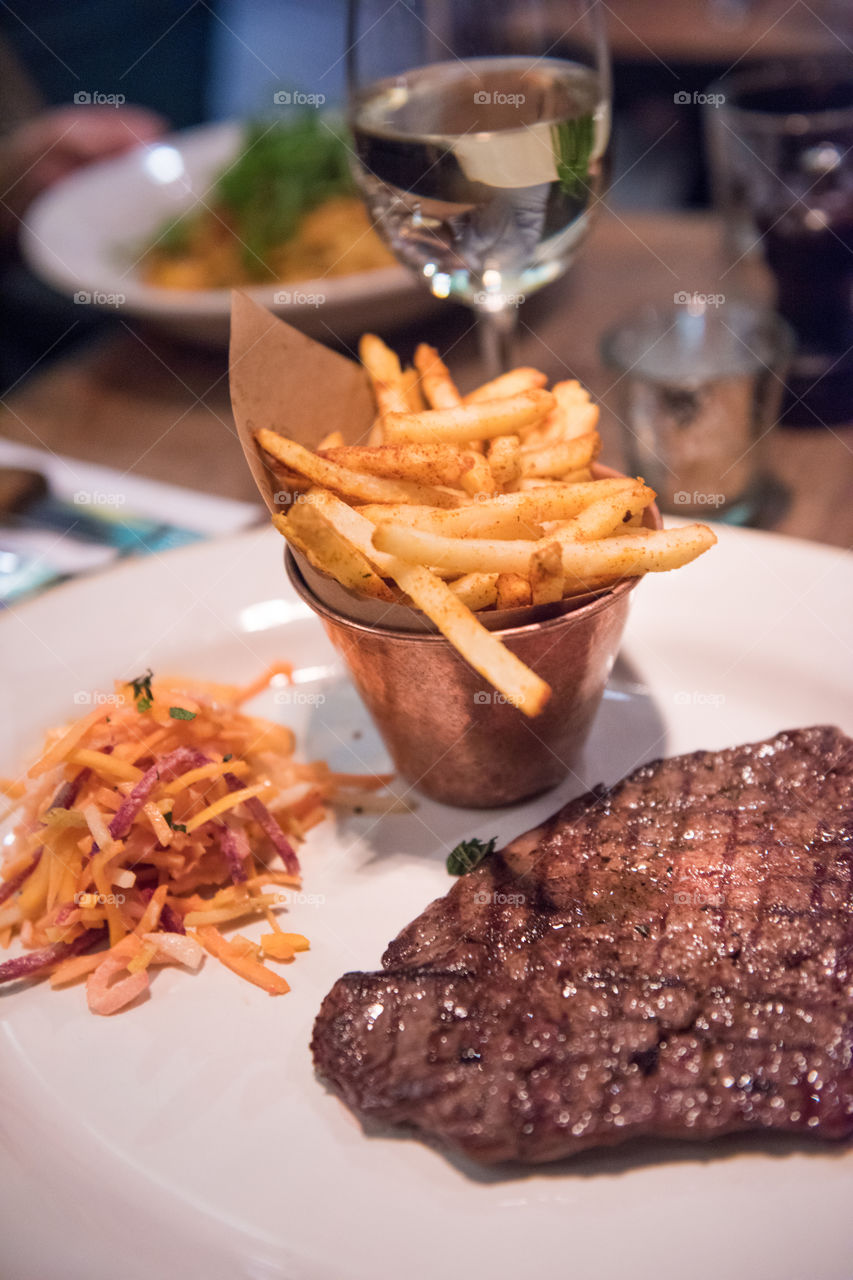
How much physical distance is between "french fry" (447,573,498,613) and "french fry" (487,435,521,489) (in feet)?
0.90

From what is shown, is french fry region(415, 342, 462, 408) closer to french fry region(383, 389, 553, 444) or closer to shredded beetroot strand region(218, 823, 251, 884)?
french fry region(383, 389, 553, 444)

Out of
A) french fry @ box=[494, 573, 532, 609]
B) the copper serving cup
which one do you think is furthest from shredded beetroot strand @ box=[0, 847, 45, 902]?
french fry @ box=[494, 573, 532, 609]

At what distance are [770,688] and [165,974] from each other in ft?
5.44

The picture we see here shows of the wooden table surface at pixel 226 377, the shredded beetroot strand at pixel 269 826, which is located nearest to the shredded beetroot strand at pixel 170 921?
the shredded beetroot strand at pixel 269 826

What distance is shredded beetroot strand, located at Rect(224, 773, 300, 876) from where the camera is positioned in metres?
2.32

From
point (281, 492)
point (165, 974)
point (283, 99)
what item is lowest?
point (165, 974)

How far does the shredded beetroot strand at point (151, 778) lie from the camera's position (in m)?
2.19

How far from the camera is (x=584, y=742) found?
8.45 feet

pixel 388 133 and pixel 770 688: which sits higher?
pixel 388 133

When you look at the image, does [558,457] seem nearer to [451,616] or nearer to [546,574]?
[546,574]

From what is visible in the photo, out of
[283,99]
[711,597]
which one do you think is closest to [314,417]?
[711,597]

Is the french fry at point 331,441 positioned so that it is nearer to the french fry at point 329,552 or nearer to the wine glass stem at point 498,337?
the french fry at point 329,552

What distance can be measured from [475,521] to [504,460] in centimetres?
22

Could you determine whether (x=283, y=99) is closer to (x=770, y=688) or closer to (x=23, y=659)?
(x=23, y=659)
